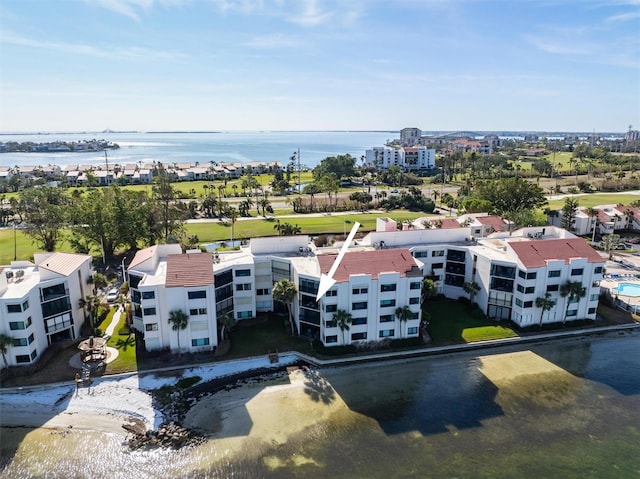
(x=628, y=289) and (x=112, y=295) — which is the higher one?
(x=628, y=289)

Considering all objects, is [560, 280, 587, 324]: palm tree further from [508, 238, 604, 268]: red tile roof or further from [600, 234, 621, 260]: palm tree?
[600, 234, 621, 260]: palm tree

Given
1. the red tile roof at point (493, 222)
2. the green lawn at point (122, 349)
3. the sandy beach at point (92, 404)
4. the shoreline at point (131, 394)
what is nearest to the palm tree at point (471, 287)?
the shoreline at point (131, 394)

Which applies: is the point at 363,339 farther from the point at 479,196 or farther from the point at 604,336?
the point at 479,196

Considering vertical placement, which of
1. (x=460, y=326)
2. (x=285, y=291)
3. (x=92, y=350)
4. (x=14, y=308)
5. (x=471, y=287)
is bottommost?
(x=460, y=326)

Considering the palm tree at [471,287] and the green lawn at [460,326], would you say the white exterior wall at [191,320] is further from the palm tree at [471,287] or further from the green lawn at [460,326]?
the palm tree at [471,287]

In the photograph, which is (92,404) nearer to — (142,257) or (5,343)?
(5,343)

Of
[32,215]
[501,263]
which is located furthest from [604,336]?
[32,215]

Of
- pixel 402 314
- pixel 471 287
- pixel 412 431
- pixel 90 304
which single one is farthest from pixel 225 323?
pixel 471 287
